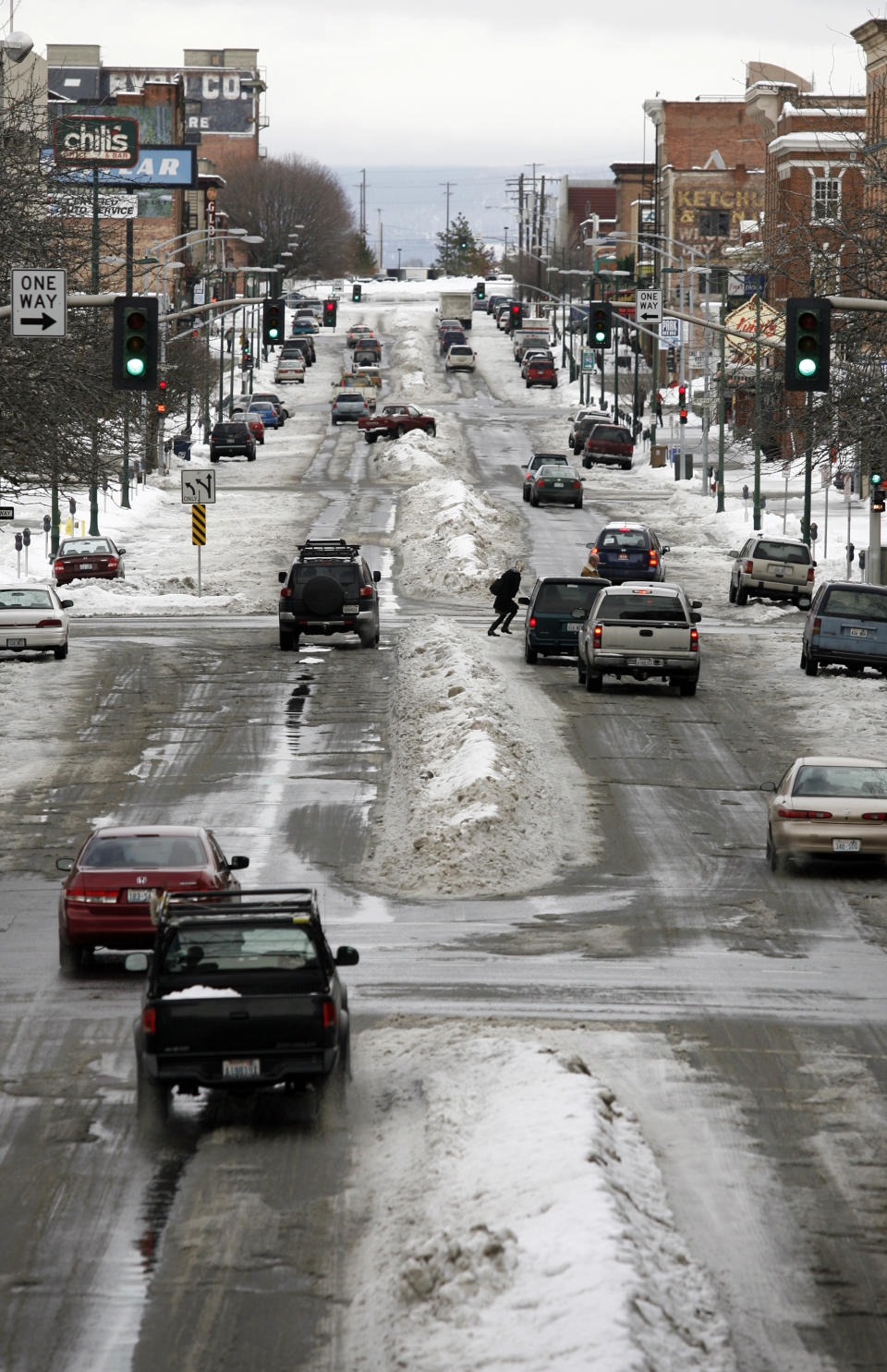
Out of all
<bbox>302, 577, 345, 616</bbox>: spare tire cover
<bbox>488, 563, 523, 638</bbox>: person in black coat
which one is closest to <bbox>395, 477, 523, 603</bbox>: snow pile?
<bbox>488, 563, 523, 638</bbox>: person in black coat

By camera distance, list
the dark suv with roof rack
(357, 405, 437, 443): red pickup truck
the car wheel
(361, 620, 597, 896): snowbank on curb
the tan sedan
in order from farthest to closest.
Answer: (357, 405, 437, 443): red pickup truck → the dark suv with roof rack → (361, 620, 597, 896): snowbank on curb → the tan sedan → the car wheel

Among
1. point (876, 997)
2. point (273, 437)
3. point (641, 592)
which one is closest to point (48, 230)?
point (641, 592)

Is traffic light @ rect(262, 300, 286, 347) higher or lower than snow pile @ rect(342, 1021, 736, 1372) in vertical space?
higher

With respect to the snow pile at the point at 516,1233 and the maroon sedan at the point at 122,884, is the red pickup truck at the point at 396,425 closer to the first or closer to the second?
the maroon sedan at the point at 122,884

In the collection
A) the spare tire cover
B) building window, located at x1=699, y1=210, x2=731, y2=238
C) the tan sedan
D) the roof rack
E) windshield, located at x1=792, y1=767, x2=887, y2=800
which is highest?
building window, located at x1=699, y1=210, x2=731, y2=238

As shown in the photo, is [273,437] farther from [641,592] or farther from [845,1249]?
[845,1249]

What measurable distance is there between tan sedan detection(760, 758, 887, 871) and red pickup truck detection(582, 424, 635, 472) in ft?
211

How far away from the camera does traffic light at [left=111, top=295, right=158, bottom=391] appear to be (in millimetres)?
24719

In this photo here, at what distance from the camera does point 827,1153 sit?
1327 cm

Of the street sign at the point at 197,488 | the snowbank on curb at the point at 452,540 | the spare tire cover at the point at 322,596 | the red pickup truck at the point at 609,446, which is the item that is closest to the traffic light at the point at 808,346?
the spare tire cover at the point at 322,596

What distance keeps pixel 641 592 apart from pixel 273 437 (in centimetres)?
6854

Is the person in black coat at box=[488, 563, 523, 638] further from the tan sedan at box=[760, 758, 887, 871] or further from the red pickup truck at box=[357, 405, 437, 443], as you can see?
the red pickup truck at box=[357, 405, 437, 443]

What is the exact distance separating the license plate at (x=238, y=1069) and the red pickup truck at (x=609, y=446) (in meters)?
73.7

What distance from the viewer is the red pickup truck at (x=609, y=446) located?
8631 centimetres
